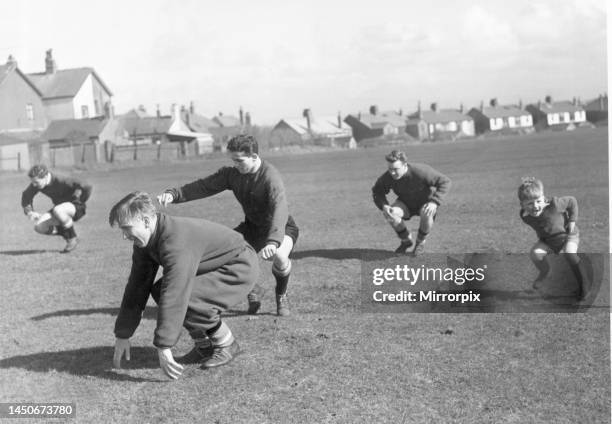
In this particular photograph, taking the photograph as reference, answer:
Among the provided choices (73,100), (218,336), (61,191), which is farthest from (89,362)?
(73,100)

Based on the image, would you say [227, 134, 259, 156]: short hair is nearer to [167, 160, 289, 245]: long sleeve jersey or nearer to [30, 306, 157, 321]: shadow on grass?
[167, 160, 289, 245]: long sleeve jersey

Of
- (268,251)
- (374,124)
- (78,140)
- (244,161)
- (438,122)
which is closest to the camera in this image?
(268,251)

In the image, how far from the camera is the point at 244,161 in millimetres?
5242

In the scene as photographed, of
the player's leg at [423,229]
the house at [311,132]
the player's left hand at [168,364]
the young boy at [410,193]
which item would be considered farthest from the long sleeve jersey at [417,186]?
the house at [311,132]

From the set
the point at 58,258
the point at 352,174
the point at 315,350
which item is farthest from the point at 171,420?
the point at 352,174

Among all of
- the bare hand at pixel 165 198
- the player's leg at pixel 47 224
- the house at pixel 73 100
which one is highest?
the house at pixel 73 100

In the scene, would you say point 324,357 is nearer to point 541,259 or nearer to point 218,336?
point 218,336

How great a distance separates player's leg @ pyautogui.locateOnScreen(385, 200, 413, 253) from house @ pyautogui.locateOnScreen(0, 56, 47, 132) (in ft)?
15.8

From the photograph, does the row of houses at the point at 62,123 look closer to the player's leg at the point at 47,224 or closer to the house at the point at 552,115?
the player's leg at the point at 47,224

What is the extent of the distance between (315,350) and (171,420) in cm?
134

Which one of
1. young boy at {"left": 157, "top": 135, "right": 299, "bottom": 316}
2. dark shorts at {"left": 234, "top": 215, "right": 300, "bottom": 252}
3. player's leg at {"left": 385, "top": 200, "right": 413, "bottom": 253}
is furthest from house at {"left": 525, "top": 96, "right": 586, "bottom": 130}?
young boy at {"left": 157, "top": 135, "right": 299, "bottom": 316}

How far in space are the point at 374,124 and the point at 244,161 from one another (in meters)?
68.3

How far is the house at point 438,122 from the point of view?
226 ft

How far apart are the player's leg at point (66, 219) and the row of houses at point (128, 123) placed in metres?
1.74
